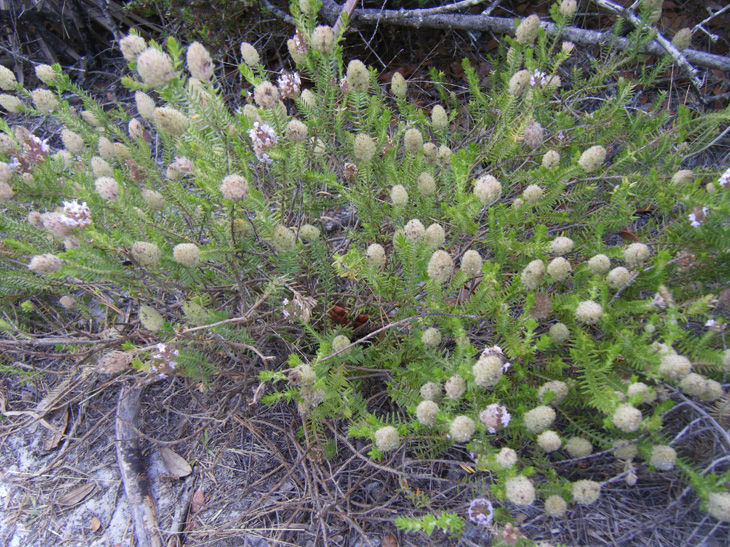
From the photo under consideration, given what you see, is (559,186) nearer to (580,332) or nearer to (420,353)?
(580,332)

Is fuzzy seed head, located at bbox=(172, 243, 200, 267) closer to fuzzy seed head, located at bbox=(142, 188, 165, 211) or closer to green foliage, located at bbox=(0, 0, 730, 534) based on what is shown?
green foliage, located at bbox=(0, 0, 730, 534)

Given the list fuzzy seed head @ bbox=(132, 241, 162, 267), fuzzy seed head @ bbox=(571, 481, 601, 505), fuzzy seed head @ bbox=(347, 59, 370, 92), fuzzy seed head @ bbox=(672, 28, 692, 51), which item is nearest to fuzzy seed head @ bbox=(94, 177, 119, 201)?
fuzzy seed head @ bbox=(132, 241, 162, 267)

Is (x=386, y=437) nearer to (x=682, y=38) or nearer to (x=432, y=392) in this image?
(x=432, y=392)

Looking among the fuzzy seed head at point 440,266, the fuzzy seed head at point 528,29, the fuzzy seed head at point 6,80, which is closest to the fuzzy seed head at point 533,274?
the fuzzy seed head at point 440,266

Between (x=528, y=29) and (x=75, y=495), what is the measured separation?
274 centimetres

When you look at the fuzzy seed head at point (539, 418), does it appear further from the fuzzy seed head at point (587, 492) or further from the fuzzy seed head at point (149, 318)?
the fuzzy seed head at point (149, 318)

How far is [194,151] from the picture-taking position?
1809mm

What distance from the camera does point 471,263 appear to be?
1458 mm

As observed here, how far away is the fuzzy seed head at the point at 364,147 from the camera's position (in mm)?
1529

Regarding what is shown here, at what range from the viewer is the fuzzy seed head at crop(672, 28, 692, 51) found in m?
2.09

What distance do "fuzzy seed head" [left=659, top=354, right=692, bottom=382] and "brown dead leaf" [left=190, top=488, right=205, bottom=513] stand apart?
5.59 ft

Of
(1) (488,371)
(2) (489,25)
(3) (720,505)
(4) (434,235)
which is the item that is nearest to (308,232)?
(4) (434,235)

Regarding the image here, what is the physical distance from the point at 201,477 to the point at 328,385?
80 centimetres

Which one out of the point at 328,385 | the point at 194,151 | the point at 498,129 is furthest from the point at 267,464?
the point at 498,129
